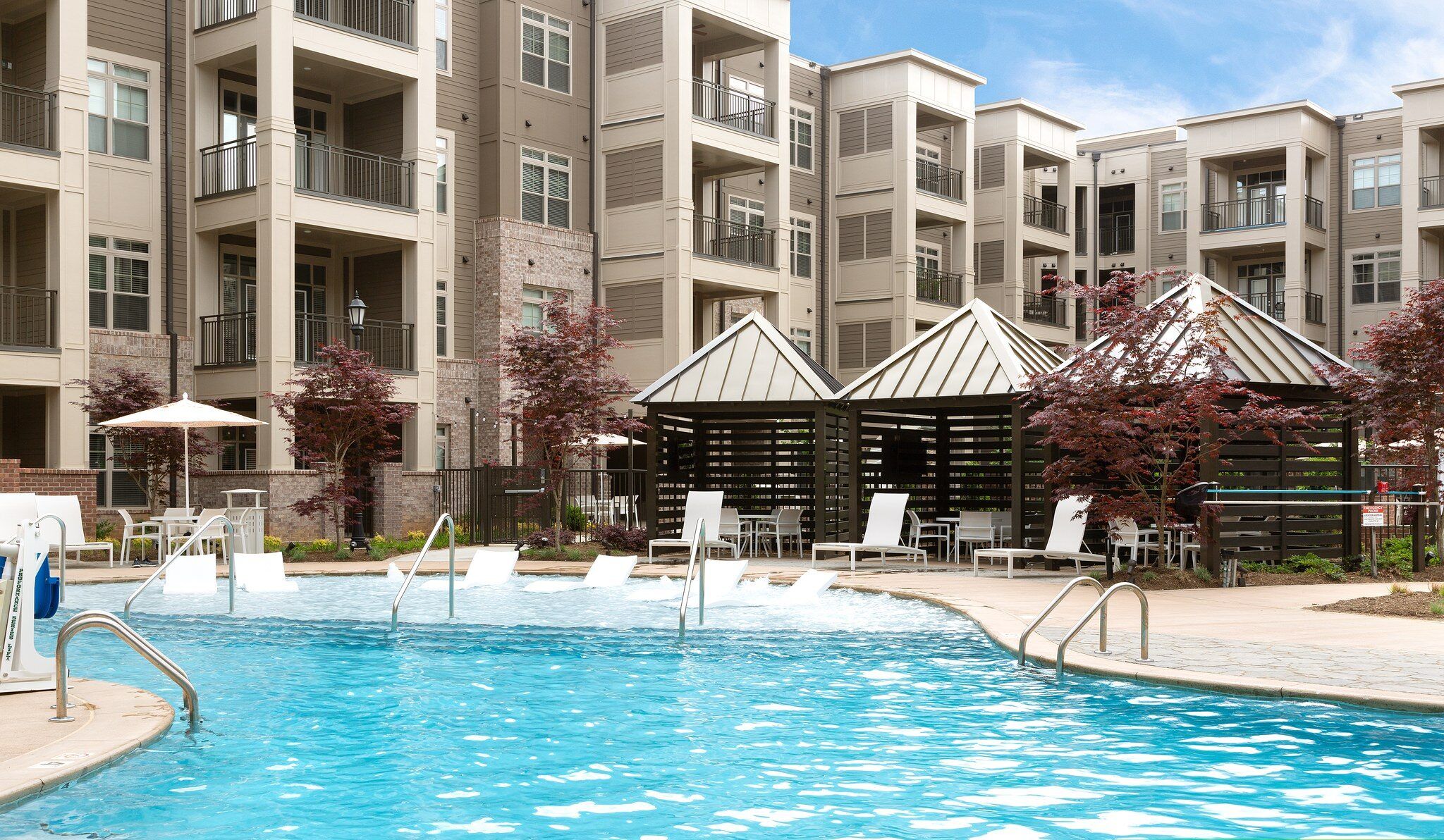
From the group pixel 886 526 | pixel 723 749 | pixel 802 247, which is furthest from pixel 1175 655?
pixel 802 247

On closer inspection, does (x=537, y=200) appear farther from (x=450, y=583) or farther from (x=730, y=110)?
(x=450, y=583)

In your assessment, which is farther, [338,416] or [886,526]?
[338,416]

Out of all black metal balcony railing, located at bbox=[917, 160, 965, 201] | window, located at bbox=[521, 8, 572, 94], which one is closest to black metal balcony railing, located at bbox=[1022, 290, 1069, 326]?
black metal balcony railing, located at bbox=[917, 160, 965, 201]

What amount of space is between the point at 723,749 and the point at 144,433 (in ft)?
57.3

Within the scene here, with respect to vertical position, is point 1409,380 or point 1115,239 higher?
point 1115,239

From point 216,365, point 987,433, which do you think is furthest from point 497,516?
point 987,433

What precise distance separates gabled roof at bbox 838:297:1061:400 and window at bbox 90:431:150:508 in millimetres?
13146

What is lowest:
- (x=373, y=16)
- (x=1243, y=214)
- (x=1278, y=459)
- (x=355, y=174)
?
(x=1278, y=459)

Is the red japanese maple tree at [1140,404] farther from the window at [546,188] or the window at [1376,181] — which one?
the window at [1376,181]

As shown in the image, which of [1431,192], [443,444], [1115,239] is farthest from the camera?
[1115,239]

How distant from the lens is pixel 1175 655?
9.42 metres

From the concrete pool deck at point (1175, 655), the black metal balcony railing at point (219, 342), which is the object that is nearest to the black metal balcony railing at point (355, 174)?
the black metal balcony railing at point (219, 342)

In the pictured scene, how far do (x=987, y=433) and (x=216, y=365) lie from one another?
13.9 meters

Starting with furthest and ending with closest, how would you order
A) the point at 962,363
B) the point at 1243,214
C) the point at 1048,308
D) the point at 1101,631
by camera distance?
the point at 1048,308
the point at 1243,214
the point at 962,363
the point at 1101,631
